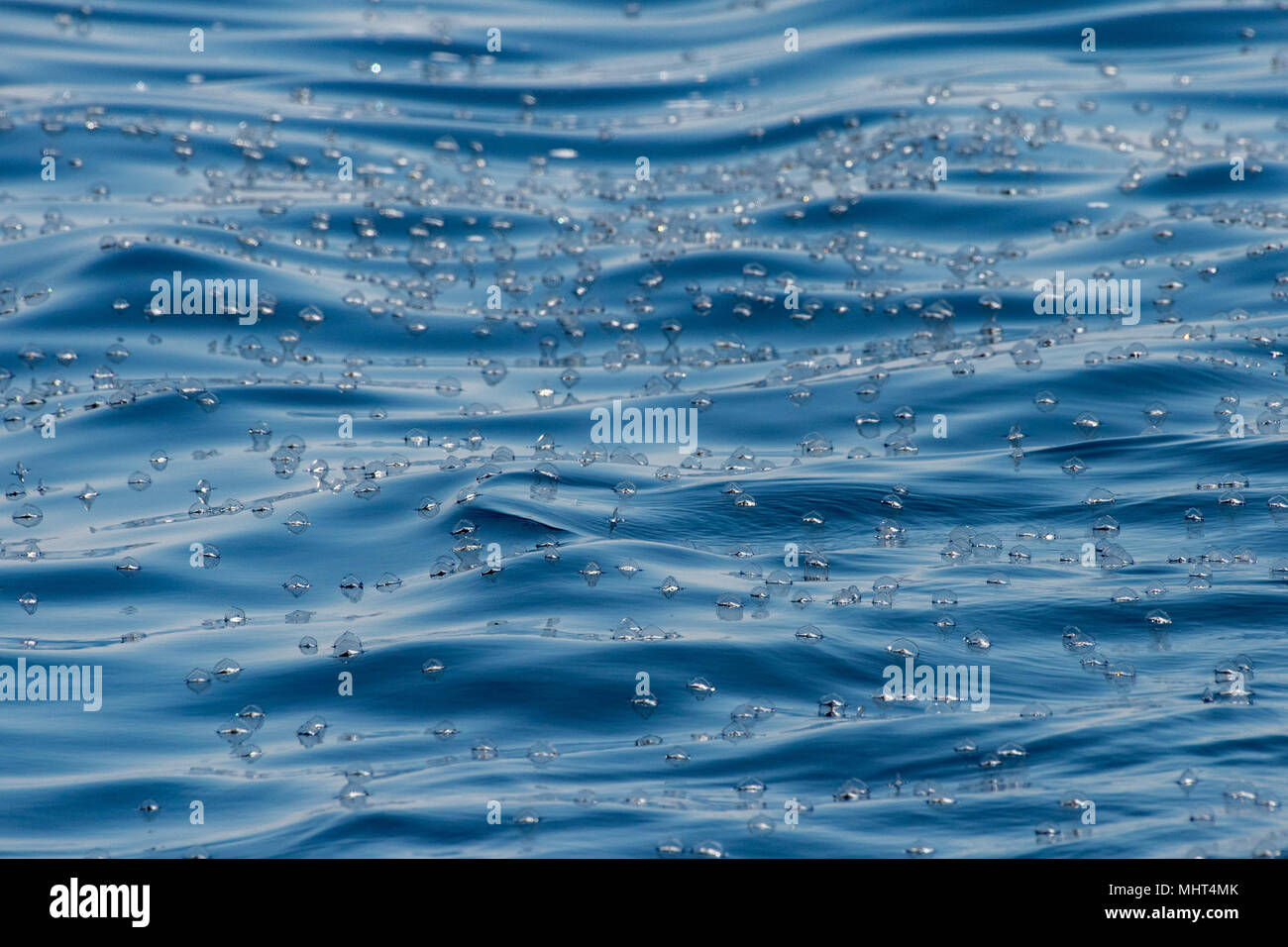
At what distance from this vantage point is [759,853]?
5957 millimetres

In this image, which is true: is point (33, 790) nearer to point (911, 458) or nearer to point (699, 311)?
point (911, 458)

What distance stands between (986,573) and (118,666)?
4.76 meters

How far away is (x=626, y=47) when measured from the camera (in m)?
24.3

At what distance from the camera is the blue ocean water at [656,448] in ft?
21.9

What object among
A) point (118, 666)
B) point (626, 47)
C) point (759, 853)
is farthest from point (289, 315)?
point (626, 47)

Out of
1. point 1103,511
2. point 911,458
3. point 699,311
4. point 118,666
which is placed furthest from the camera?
point 699,311

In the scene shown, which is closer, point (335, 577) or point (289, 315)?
point (335, 577)

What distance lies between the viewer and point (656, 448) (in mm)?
11375

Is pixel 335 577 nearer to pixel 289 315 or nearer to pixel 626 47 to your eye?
pixel 289 315

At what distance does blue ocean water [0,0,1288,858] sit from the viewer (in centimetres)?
667

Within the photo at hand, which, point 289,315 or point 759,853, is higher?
point 289,315

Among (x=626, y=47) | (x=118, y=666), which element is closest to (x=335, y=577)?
(x=118, y=666)
